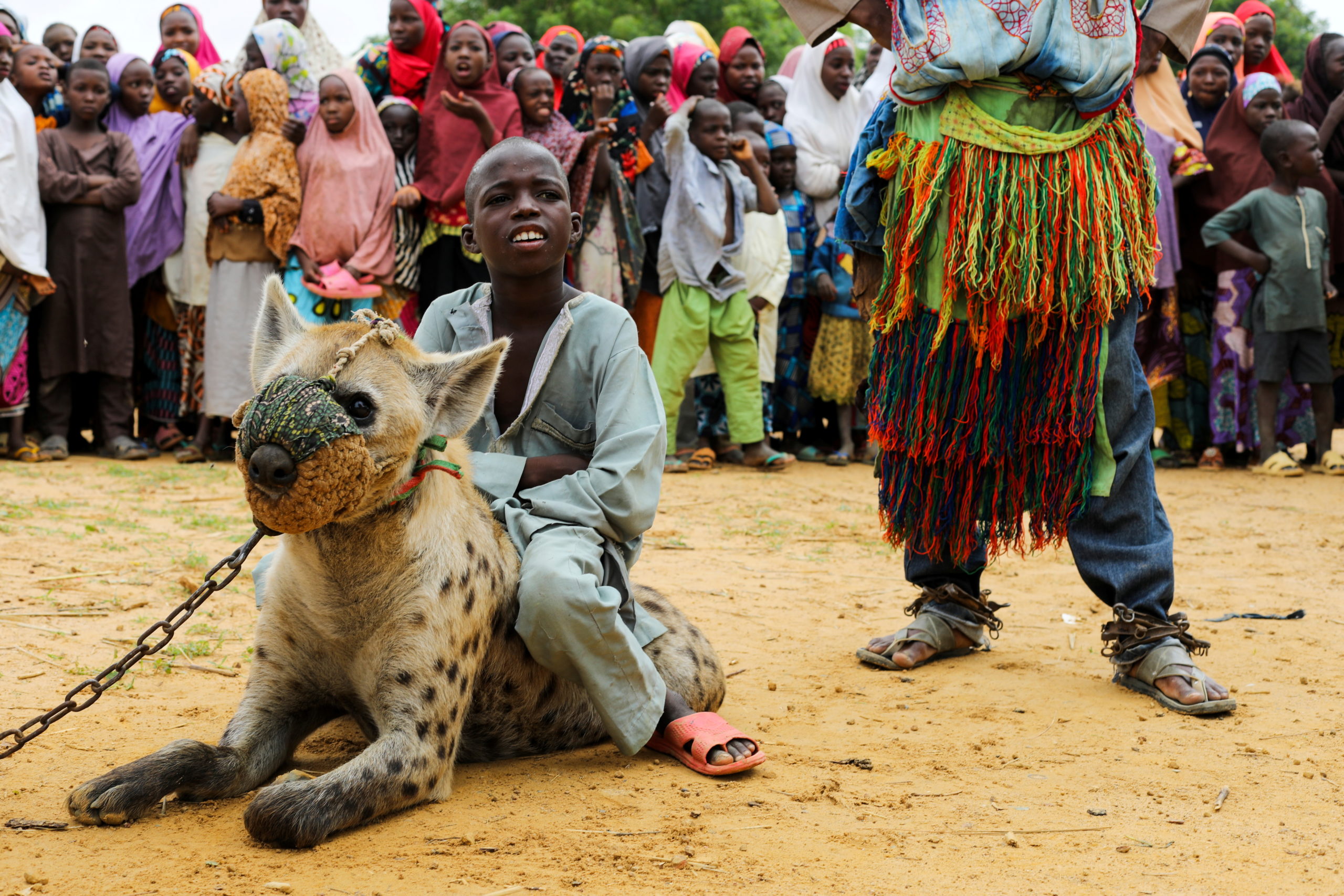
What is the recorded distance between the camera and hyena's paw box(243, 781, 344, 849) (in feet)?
7.82

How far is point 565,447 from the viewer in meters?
3.28

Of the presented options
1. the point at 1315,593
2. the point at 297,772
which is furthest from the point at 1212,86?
the point at 297,772

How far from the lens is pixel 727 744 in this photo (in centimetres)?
301

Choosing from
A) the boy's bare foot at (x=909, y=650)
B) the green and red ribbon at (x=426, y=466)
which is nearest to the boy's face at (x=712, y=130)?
the boy's bare foot at (x=909, y=650)

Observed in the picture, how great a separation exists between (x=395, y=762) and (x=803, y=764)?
108cm

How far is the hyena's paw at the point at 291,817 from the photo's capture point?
238cm

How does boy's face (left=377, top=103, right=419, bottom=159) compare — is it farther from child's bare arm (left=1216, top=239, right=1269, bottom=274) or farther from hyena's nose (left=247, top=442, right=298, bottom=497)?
hyena's nose (left=247, top=442, right=298, bottom=497)

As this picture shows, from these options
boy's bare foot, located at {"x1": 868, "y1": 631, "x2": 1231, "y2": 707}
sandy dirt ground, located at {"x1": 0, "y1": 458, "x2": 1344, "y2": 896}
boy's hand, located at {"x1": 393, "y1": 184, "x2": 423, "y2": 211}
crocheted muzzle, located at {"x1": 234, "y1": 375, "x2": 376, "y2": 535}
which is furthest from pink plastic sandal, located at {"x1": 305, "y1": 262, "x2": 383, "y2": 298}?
crocheted muzzle, located at {"x1": 234, "y1": 375, "x2": 376, "y2": 535}

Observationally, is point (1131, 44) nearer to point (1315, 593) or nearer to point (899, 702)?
point (899, 702)

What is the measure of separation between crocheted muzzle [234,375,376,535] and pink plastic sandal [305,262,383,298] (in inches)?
221

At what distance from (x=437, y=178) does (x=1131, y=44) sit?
550 centimetres

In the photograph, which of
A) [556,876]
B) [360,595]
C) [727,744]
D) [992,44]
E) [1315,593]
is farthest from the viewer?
[1315,593]

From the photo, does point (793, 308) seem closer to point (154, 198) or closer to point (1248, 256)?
point (1248, 256)

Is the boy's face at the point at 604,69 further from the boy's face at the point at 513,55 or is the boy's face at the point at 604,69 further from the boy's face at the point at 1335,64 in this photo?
the boy's face at the point at 1335,64
